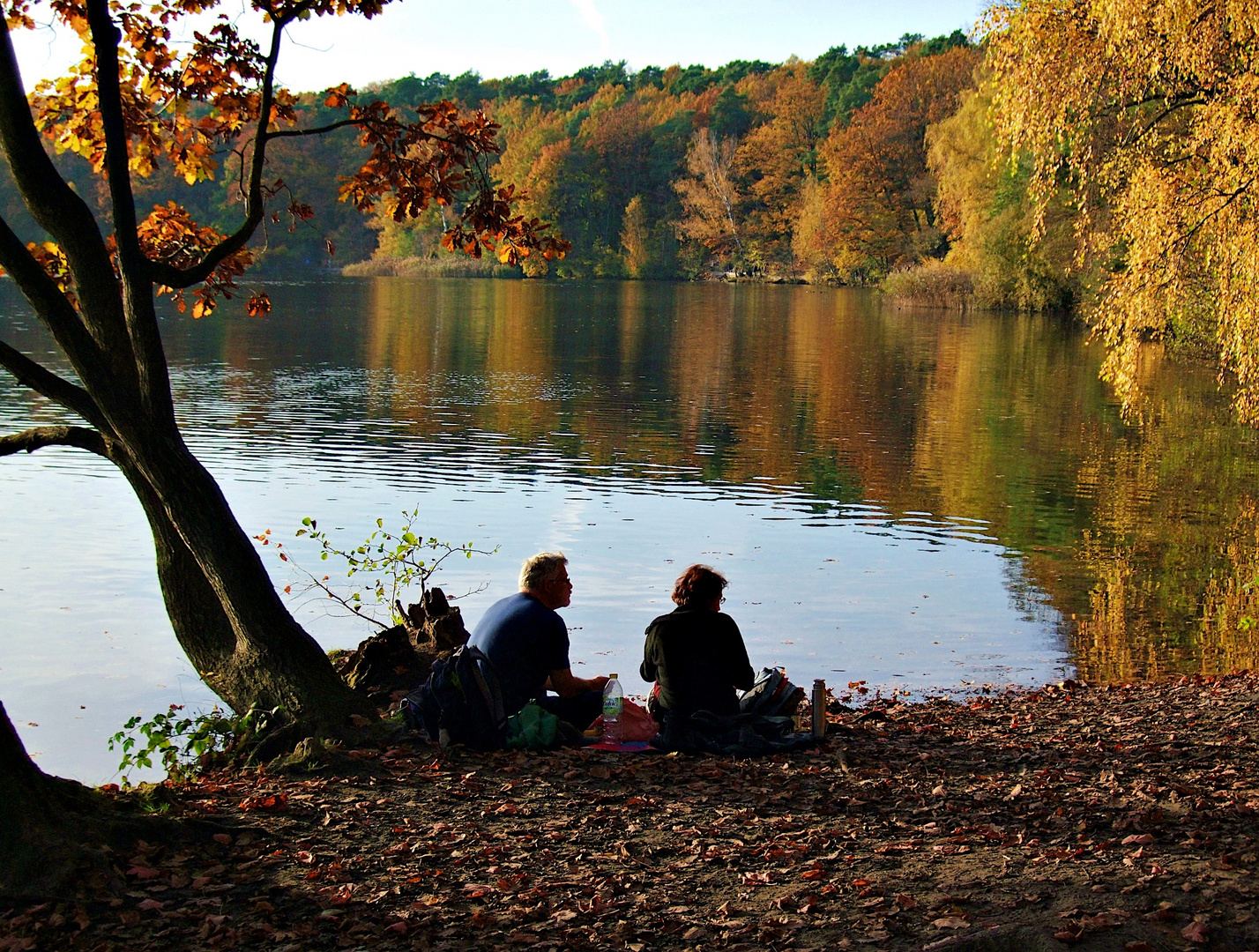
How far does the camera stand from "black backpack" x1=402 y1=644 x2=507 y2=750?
650 cm

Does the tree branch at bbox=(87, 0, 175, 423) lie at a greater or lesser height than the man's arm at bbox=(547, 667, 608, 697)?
greater

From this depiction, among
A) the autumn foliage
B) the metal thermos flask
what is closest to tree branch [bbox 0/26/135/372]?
the metal thermos flask

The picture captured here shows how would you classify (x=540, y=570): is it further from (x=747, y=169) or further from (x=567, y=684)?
(x=747, y=169)

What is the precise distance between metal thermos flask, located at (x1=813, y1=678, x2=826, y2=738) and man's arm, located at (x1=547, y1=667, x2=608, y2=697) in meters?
1.22

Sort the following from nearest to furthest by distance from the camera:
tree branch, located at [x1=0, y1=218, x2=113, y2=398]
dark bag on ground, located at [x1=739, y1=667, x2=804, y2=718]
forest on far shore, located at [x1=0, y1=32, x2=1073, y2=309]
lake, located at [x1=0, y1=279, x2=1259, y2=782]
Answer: tree branch, located at [x1=0, y1=218, x2=113, y2=398] < dark bag on ground, located at [x1=739, y1=667, x2=804, y2=718] < lake, located at [x1=0, y1=279, x2=1259, y2=782] < forest on far shore, located at [x1=0, y1=32, x2=1073, y2=309]

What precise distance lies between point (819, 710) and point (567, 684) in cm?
139

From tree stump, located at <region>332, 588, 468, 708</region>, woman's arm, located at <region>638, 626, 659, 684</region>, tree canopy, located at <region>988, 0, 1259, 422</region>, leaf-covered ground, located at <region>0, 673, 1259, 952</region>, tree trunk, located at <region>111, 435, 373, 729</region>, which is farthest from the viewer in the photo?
tree canopy, located at <region>988, 0, 1259, 422</region>

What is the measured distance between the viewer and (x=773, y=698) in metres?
6.99

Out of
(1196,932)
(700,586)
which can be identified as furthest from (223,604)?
(1196,932)

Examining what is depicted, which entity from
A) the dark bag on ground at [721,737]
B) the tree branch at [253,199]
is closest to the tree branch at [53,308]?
the tree branch at [253,199]

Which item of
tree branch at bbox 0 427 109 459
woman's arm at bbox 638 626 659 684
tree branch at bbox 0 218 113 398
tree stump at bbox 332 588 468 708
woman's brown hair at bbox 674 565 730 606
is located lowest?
tree stump at bbox 332 588 468 708

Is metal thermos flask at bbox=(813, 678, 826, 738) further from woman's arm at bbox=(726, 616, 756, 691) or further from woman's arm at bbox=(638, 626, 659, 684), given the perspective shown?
woman's arm at bbox=(638, 626, 659, 684)

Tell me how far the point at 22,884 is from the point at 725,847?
264 centimetres

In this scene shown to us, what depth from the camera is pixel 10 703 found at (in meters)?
8.58
